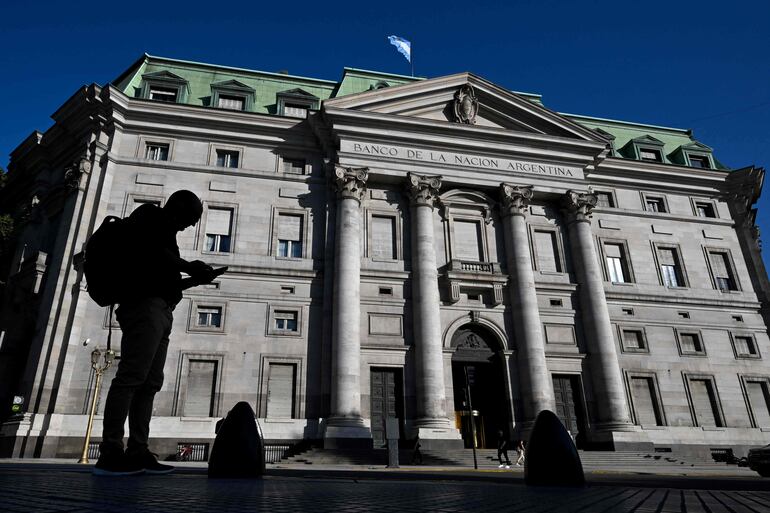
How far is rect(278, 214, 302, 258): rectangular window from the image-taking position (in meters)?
26.3

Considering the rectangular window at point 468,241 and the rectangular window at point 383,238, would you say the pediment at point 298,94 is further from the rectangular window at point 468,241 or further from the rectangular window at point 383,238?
the rectangular window at point 468,241

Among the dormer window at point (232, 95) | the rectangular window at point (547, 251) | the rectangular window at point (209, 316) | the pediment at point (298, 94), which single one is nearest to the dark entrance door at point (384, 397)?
the rectangular window at point (209, 316)

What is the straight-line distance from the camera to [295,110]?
1186 inches

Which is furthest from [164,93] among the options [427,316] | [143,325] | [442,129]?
[143,325]

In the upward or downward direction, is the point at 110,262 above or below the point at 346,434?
above

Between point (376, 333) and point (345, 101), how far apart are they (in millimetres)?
12877

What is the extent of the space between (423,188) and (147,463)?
22.9 m

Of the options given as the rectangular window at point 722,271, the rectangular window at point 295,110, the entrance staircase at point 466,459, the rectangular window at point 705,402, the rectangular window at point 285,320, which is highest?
the rectangular window at point 295,110

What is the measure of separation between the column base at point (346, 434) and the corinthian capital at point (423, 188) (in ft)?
39.0

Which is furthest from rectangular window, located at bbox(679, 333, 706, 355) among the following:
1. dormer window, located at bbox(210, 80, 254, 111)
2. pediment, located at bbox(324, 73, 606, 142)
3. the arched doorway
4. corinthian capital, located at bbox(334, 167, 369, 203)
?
dormer window, located at bbox(210, 80, 254, 111)

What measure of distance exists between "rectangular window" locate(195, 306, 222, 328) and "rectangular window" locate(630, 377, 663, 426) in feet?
72.3

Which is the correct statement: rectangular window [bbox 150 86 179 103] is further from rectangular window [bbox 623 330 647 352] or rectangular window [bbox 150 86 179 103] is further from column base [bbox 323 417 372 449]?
rectangular window [bbox 623 330 647 352]

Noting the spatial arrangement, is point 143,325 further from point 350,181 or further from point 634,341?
point 634,341

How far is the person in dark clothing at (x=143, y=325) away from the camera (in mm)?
5379
